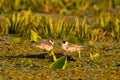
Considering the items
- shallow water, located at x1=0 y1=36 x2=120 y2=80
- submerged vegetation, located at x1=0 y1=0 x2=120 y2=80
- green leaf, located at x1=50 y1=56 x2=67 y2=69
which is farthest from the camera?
green leaf, located at x1=50 y1=56 x2=67 y2=69

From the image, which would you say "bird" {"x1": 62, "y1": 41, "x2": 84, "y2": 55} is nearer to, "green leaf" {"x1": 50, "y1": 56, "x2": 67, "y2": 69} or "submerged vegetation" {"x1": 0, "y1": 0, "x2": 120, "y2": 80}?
"submerged vegetation" {"x1": 0, "y1": 0, "x2": 120, "y2": 80}

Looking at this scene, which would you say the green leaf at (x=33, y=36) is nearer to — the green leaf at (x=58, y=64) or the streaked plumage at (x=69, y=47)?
the streaked plumage at (x=69, y=47)

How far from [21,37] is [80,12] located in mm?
4823

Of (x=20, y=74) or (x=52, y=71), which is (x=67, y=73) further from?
(x=20, y=74)

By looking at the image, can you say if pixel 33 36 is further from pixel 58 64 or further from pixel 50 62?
pixel 58 64

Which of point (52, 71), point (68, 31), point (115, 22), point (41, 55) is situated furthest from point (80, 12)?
point (52, 71)

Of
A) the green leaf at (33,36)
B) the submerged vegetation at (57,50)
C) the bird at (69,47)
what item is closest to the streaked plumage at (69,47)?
the bird at (69,47)

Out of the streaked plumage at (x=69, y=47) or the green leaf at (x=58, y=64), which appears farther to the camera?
the streaked plumage at (x=69, y=47)

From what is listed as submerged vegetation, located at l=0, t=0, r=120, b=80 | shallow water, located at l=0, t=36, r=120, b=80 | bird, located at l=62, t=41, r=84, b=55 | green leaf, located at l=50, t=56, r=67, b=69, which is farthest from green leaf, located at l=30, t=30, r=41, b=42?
green leaf, located at l=50, t=56, r=67, b=69

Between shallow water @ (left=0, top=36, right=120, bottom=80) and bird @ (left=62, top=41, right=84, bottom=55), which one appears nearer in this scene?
shallow water @ (left=0, top=36, right=120, bottom=80)

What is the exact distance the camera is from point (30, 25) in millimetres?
8938

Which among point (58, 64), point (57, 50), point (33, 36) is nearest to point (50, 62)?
point (58, 64)

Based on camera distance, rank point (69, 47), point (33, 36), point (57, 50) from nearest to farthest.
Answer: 1. point (69, 47)
2. point (57, 50)
3. point (33, 36)

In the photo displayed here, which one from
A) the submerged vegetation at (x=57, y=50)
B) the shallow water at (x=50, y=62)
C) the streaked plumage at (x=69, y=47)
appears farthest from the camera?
the streaked plumage at (x=69, y=47)
